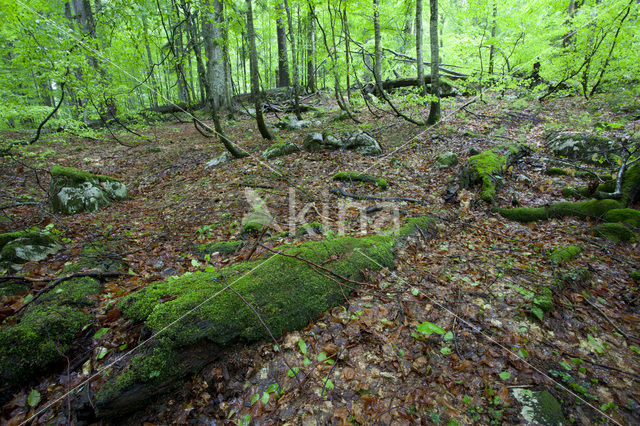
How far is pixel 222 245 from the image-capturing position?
4387 millimetres

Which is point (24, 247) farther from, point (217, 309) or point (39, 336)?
point (217, 309)

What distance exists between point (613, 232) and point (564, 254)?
1.35m

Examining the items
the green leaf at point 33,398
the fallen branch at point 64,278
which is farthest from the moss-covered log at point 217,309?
the fallen branch at point 64,278

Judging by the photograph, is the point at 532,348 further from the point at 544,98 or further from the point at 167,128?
the point at 167,128

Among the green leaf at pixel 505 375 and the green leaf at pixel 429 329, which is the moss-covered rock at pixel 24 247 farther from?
the green leaf at pixel 505 375

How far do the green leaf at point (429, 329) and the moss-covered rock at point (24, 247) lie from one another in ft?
→ 17.5

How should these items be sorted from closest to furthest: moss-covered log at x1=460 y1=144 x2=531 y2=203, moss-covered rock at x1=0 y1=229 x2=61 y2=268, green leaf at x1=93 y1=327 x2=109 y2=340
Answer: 1. green leaf at x1=93 y1=327 x2=109 y2=340
2. moss-covered rock at x1=0 y1=229 x2=61 y2=268
3. moss-covered log at x1=460 y1=144 x2=531 y2=203

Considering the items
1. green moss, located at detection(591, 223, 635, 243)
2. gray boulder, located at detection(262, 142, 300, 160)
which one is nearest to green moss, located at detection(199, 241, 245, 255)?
gray boulder, located at detection(262, 142, 300, 160)

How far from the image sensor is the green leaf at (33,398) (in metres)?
1.96

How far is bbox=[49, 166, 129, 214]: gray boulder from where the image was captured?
628 cm

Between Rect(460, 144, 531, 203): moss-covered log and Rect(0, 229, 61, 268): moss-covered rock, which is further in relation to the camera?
Rect(460, 144, 531, 203): moss-covered log

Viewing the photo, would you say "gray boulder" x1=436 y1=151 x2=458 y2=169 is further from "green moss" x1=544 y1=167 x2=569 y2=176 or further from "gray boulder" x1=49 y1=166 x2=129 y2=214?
"gray boulder" x1=49 y1=166 x2=129 y2=214

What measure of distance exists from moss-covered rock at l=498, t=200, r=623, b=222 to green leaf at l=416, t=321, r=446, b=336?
3.85m

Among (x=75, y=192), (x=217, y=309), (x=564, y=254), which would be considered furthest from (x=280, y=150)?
(x=564, y=254)
